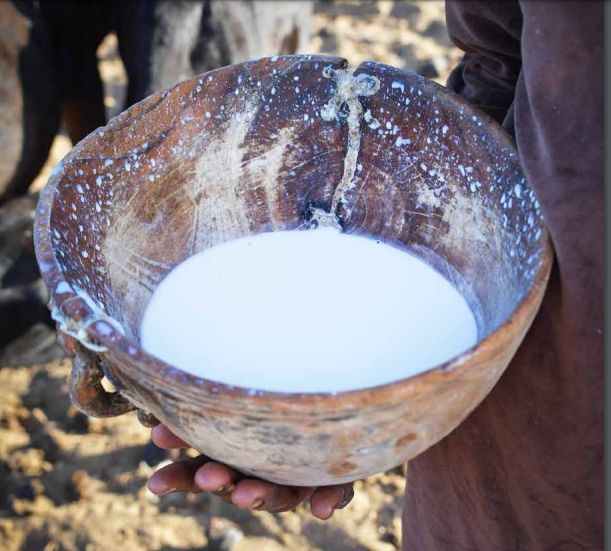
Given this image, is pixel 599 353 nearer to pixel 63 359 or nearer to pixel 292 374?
pixel 292 374

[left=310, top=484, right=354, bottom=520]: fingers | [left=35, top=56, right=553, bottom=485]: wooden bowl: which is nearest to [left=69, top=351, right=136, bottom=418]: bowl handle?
[left=35, top=56, right=553, bottom=485]: wooden bowl

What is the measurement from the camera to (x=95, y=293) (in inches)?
28.5

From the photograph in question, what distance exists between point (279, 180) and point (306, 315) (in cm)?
23

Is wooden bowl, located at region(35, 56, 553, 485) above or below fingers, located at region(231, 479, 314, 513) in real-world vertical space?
above

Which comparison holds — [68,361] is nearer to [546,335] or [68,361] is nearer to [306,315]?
[306,315]

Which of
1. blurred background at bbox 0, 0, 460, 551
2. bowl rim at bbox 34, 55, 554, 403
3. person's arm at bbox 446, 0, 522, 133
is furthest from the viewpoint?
blurred background at bbox 0, 0, 460, 551

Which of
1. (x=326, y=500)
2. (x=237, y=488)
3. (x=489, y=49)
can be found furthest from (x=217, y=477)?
(x=489, y=49)

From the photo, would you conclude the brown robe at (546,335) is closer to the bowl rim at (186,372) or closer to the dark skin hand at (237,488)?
the bowl rim at (186,372)

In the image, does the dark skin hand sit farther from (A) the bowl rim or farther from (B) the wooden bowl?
(A) the bowl rim

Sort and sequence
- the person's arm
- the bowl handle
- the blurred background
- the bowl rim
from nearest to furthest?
the bowl rim
the bowl handle
the person's arm
the blurred background

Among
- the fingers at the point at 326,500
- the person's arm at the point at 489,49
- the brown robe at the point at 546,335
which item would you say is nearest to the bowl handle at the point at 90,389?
the fingers at the point at 326,500

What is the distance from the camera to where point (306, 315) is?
81 centimetres

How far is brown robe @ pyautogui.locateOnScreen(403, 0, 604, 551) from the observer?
60cm

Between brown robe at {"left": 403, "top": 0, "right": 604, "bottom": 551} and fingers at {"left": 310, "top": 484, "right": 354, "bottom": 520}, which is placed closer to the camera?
brown robe at {"left": 403, "top": 0, "right": 604, "bottom": 551}
